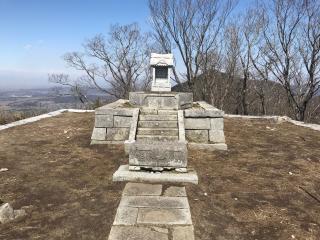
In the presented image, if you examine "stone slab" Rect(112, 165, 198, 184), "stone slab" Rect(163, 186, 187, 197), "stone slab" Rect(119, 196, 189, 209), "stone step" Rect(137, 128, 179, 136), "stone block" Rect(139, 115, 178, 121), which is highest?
"stone block" Rect(139, 115, 178, 121)

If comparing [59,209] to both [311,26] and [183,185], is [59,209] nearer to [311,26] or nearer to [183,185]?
[183,185]

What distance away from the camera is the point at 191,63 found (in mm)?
24391

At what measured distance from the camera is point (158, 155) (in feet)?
21.4

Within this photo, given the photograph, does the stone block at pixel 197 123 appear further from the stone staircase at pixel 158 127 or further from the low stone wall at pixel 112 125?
the low stone wall at pixel 112 125

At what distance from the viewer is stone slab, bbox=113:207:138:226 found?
4.55 meters

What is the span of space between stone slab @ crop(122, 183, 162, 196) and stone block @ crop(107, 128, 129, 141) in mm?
3662

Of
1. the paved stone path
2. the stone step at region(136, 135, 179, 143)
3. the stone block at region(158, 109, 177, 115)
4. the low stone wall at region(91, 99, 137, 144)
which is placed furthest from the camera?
the stone block at region(158, 109, 177, 115)

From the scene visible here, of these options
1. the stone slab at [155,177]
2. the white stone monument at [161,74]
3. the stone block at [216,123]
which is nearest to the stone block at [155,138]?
the stone block at [216,123]

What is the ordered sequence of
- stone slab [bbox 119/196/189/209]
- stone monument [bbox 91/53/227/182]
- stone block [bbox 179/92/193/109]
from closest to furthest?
stone slab [bbox 119/196/189/209], stone monument [bbox 91/53/227/182], stone block [bbox 179/92/193/109]

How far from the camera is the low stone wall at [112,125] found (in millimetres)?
9602

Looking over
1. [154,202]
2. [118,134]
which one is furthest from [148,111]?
[154,202]

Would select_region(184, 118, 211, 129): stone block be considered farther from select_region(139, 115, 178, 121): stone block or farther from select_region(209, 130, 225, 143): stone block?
select_region(139, 115, 178, 121): stone block

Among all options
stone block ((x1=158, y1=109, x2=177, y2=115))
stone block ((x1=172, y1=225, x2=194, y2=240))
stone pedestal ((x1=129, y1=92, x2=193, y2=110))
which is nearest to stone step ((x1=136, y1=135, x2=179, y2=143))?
stone block ((x1=158, y1=109, x2=177, y2=115))

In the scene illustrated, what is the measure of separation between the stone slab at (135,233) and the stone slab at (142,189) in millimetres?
1199
